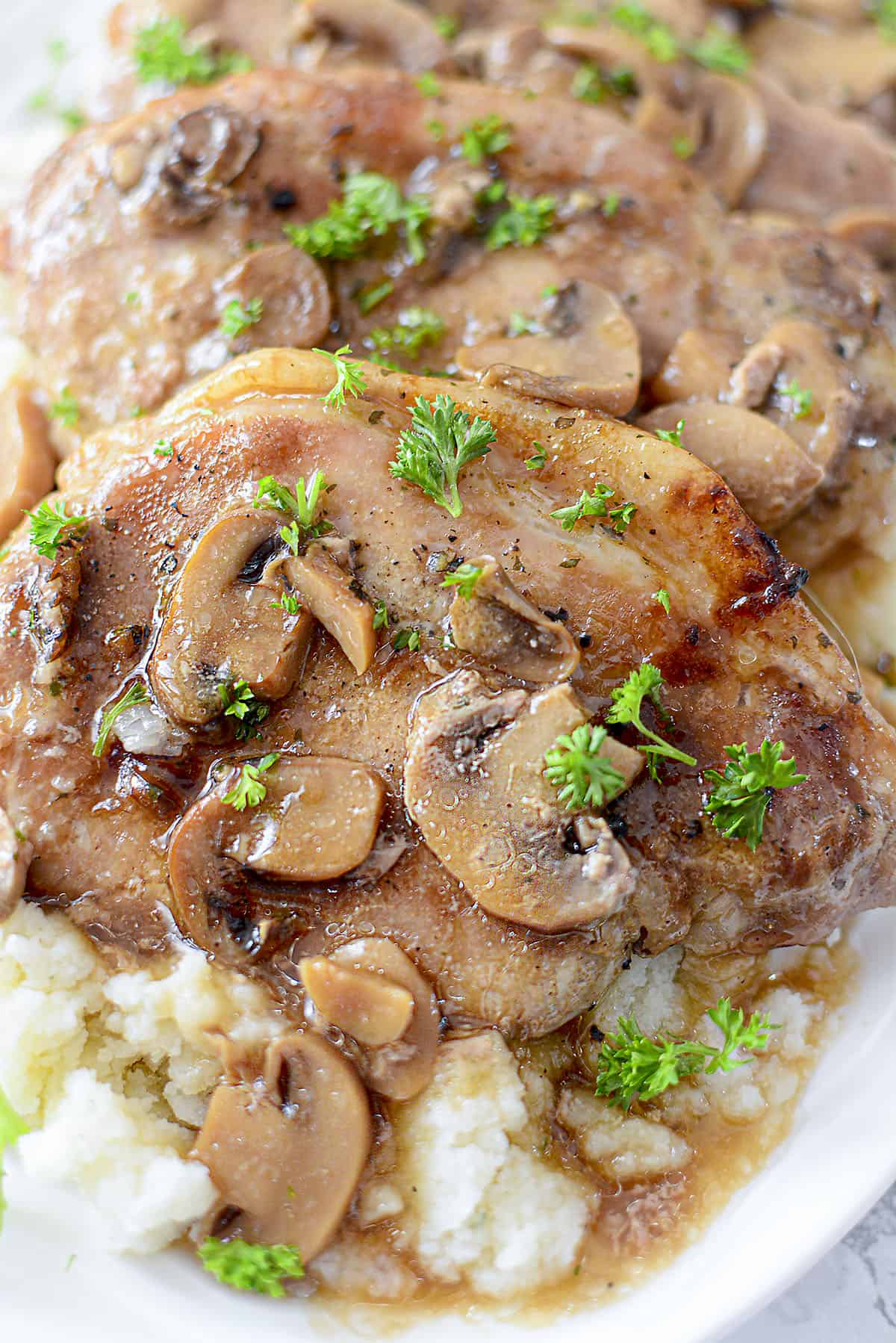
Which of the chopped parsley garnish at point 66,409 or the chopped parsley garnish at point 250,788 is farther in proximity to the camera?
the chopped parsley garnish at point 66,409

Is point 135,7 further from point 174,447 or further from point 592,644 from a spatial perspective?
point 592,644

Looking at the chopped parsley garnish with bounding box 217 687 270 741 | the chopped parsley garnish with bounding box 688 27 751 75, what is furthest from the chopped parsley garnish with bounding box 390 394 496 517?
the chopped parsley garnish with bounding box 688 27 751 75

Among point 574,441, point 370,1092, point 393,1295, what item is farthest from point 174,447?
point 393,1295

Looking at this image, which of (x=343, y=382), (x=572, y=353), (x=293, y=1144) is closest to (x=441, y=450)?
(x=343, y=382)

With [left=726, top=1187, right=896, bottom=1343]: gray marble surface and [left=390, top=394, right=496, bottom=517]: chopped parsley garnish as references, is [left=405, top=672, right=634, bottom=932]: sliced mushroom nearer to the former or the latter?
[left=390, top=394, right=496, bottom=517]: chopped parsley garnish

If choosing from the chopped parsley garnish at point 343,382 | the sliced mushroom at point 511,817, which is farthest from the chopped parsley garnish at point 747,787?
the chopped parsley garnish at point 343,382

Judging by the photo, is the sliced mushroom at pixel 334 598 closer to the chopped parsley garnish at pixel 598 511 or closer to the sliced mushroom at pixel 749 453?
the chopped parsley garnish at pixel 598 511
